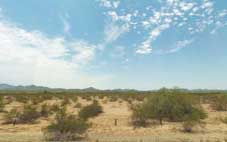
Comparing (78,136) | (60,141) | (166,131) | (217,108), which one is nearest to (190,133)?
(166,131)

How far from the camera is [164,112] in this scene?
26594 mm

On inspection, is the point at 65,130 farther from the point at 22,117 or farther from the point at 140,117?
the point at 22,117

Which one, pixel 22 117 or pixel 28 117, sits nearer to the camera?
pixel 22 117

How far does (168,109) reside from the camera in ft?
87.7

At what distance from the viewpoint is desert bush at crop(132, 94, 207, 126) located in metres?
26.0

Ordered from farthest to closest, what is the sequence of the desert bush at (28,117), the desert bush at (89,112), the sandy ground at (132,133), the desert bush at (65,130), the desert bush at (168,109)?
the desert bush at (89,112) < the desert bush at (28,117) < the desert bush at (168,109) < the desert bush at (65,130) < the sandy ground at (132,133)

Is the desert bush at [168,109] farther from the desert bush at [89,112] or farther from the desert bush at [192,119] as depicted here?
the desert bush at [89,112]

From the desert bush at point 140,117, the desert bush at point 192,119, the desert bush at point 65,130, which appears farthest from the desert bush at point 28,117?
the desert bush at point 192,119

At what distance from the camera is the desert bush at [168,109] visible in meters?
26.0

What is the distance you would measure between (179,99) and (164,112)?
2.14m

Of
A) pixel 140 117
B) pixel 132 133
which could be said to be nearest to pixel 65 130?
pixel 132 133

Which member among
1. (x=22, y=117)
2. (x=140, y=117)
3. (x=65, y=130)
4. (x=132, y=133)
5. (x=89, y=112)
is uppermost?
(x=89, y=112)

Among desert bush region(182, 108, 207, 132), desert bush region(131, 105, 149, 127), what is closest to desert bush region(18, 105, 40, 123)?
desert bush region(131, 105, 149, 127)

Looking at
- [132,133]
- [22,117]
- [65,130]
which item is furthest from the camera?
[22,117]
